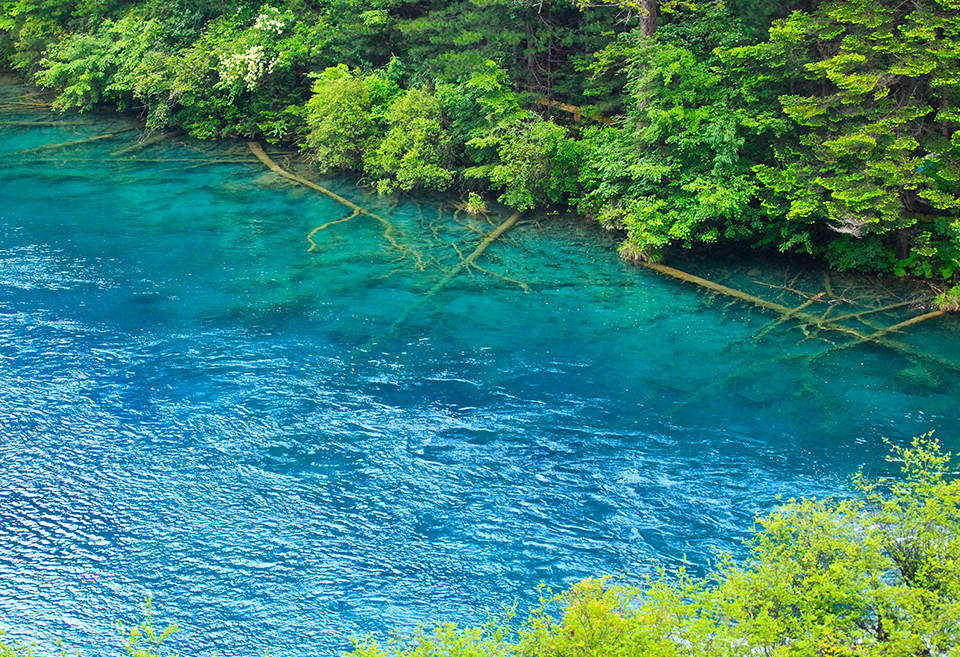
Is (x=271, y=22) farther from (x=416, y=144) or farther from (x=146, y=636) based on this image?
(x=146, y=636)

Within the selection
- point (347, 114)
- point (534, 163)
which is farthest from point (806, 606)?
point (347, 114)

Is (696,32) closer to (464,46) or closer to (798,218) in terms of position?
(798,218)

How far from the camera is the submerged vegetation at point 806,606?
988 centimetres

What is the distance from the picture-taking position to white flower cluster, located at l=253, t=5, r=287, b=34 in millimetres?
33719

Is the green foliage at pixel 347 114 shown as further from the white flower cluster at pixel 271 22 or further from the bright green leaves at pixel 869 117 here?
the bright green leaves at pixel 869 117

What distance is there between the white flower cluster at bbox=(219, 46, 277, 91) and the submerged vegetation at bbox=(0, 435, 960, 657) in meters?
26.2

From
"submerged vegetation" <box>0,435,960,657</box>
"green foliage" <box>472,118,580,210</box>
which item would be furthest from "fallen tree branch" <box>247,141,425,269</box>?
"submerged vegetation" <box>0,435,960,657</box>

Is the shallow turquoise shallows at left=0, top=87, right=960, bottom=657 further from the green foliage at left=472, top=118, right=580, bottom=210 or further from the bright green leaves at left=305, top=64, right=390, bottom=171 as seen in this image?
the bright green leaves at left=305, top=64, right=390, bottom=171

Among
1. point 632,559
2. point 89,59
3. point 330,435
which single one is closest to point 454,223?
point 330,435

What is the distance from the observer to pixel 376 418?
1938cm

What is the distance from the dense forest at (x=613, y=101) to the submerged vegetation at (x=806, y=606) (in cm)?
1287

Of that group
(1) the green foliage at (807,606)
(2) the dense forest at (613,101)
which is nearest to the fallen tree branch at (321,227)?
(2) the dense forest at (613,101)

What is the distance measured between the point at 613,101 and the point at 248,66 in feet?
45.0

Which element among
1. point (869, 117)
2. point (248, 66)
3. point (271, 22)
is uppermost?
point (271, 22)
